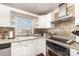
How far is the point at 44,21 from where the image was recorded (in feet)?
9.88

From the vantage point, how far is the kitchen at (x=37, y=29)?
1431mm

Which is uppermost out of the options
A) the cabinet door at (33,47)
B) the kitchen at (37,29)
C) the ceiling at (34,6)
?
the ceiling at (34,6)

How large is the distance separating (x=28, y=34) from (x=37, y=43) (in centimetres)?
56

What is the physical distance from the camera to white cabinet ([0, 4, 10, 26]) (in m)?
1.79

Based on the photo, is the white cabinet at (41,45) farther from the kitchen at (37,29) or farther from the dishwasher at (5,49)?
the dishwasher at (5,49)

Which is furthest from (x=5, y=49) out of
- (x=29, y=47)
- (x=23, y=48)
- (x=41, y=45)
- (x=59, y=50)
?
(x=41, y=45)

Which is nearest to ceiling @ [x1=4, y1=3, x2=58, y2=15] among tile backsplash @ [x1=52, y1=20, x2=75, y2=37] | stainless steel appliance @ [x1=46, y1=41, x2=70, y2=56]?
tile backsplash @ [x1=52, y1=20, x2=75, y2=37]

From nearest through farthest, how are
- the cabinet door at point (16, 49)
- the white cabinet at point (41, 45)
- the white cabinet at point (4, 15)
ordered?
1. the cabinet door at point (16, 49)
2. the white cabinet at point (4, 15)
3. the white cabinet at point (41, 45)

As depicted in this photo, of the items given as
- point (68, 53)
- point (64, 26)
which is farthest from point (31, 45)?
point (68, 53)

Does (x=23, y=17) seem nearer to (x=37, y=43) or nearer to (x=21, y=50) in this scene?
(x=37, y=43)

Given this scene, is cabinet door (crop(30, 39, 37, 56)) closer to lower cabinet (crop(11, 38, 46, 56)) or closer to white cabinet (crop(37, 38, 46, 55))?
lower cabinet (crop(11, 38, 46, 56))

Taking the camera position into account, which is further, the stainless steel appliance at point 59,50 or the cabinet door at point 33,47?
the cabinet door at point 33,47

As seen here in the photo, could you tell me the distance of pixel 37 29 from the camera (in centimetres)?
308

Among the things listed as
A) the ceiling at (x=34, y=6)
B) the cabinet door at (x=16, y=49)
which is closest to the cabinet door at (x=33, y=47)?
the cabinet door at (x=16, y=49)
